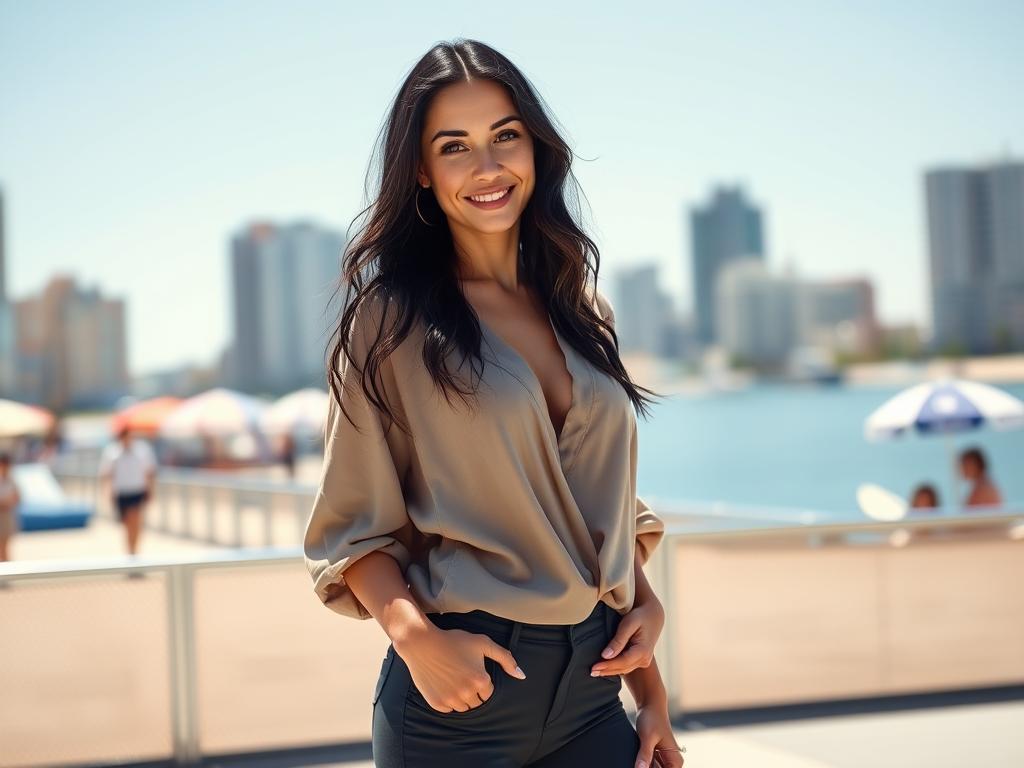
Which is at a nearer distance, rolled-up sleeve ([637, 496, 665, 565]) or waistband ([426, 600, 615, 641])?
waistband ([426, 600, 615, 641])

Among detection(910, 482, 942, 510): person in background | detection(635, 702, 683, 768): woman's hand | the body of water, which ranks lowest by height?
the body of water

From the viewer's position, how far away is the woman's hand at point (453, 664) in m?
1.50

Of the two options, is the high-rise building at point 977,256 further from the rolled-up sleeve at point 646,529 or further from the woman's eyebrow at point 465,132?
the woman's eyebrow at point 465,132

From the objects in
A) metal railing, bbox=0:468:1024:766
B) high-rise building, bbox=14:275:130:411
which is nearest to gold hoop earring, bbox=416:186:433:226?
metal railing, bbox=0:468:1024:766

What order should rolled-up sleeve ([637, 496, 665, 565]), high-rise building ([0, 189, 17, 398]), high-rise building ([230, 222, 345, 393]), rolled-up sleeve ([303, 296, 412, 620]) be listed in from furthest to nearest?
high-rise building ([230, 222, 345, 393]) < high-rise building ([0, 189, 17, 398]) < rolled-up sleeve ([637, 496, 665, 565]) < rolled-up sleeve ([303, 296, 412, 620])

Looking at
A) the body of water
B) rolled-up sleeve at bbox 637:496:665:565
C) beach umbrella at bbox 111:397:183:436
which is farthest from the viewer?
the body of water

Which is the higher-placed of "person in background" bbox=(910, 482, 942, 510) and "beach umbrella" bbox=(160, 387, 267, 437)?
"beach umbrella" bbox=(160, 387, 267, 437)

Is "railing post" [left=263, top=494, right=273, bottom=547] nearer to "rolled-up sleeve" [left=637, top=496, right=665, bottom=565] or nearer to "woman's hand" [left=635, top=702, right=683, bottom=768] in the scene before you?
"rolled-up sleeve" [left=637, top=496, right=665, bottom=565]

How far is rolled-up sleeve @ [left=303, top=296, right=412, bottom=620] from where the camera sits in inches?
63.3

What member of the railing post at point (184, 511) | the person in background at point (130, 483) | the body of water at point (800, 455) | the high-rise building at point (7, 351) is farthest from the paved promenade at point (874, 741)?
the high-rise building at point (7, 351)

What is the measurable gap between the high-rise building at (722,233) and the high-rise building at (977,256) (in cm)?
2505

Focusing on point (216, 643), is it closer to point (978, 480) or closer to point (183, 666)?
point (183, 666)

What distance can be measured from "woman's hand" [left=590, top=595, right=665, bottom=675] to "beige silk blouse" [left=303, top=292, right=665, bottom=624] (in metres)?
0.03

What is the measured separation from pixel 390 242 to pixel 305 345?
105353mm
